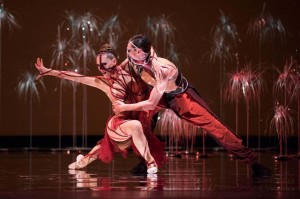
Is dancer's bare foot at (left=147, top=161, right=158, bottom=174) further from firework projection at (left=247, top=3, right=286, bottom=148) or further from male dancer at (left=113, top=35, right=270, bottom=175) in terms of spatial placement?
firework projection at (left=247, top=3, right=286, bottom=148)

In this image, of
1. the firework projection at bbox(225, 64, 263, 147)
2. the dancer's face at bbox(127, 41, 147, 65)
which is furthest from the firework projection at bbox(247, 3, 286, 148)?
the dancer's face at bbox(127, 41, 147, 65)

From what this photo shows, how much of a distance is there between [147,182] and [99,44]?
533 cm

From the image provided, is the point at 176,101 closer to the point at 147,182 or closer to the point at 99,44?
the point at 147,182

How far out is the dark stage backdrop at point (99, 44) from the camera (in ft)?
32.6

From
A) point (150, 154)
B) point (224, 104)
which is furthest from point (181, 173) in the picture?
point (224, 104)

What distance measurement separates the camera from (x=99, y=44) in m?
10.0

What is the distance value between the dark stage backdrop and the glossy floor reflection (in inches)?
130

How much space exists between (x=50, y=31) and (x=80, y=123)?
→ 1.26 m

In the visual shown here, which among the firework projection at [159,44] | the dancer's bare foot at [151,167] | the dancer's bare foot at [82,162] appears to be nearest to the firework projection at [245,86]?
the firework projection at [159,44]

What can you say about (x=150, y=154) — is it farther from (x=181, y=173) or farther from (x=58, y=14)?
(x=58, y=14)

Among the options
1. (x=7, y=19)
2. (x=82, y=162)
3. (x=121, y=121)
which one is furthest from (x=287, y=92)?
(x=121, y=121)

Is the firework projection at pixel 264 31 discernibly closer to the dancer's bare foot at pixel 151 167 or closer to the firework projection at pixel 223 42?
the firework projection at pixel 223 42

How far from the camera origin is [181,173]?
5.73 metres

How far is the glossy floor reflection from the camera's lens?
163 inches
